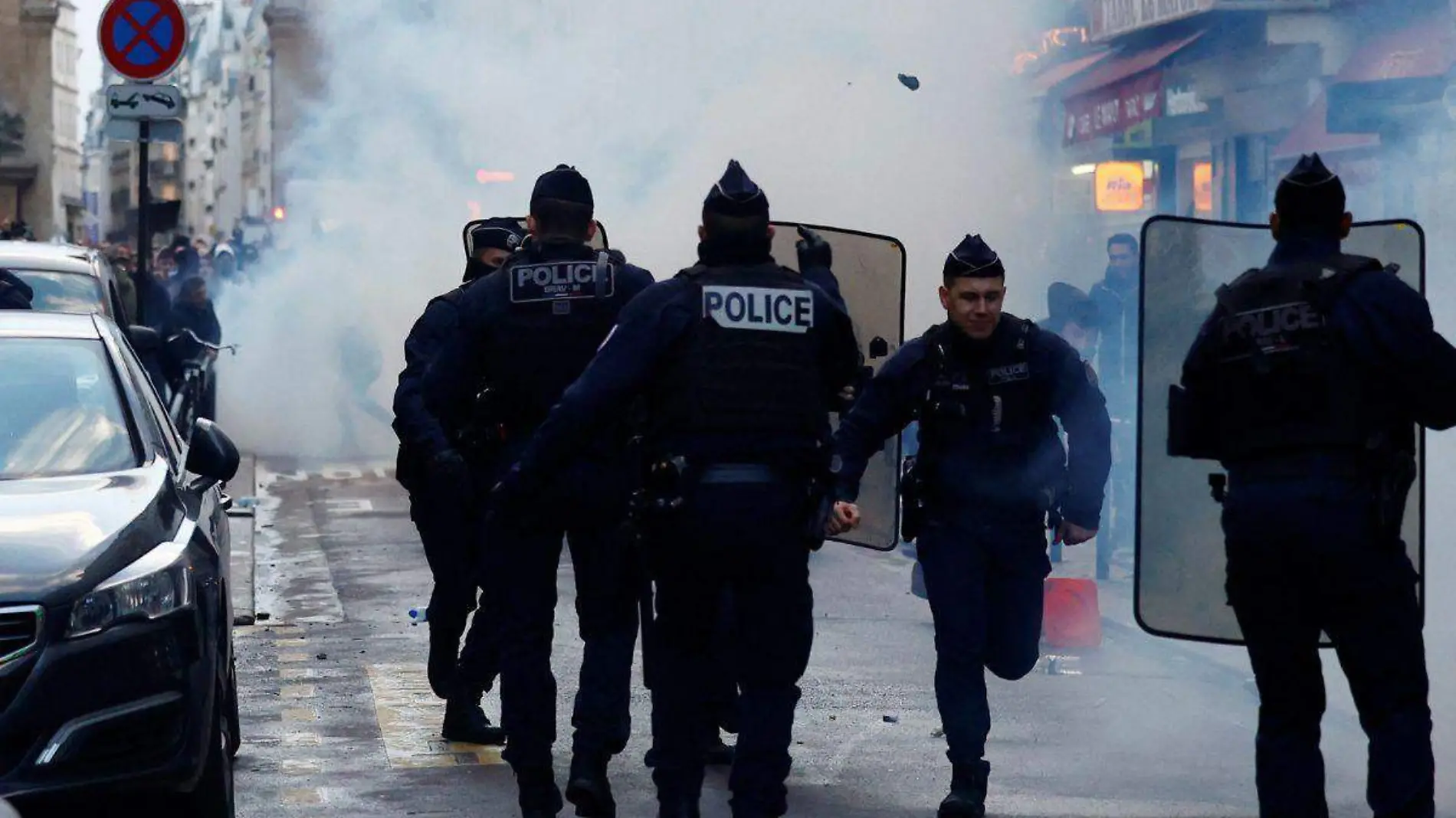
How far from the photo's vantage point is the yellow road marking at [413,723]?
23.8 ft

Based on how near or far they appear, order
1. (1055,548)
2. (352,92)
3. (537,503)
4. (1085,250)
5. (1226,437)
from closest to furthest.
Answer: (1226,437), (537,503), (1055,548), (1085,250), (352,92)

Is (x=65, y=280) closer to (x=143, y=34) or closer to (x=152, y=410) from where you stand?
(x=143, y=34)

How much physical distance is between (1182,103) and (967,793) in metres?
14.6

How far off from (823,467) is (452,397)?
1.18m

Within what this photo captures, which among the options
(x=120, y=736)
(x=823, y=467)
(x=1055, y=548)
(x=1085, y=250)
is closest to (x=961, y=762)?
(x=823, y=467)

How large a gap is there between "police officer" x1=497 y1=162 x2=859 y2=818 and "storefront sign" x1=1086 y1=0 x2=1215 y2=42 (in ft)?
44.5

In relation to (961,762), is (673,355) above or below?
above

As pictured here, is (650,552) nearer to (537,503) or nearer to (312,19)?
(537,503)

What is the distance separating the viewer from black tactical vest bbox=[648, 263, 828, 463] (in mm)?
5391

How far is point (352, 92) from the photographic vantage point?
26375mm

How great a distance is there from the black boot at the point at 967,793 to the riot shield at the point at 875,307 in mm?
1914

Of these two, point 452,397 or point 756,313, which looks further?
point 452,397

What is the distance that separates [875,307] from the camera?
27.1ft

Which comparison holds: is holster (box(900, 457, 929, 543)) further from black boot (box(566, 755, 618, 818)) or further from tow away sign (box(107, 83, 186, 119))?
tow away sign (box(107, 83, 186, 119))
